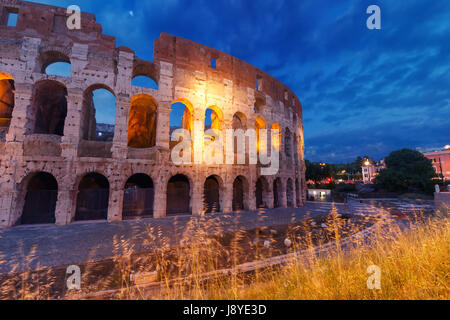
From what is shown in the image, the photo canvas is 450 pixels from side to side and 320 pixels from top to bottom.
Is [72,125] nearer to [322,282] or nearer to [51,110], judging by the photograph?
[51,110]

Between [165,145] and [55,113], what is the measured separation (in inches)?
432

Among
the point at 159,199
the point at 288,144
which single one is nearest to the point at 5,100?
the point at 159,199

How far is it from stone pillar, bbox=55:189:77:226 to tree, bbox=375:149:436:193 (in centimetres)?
4237

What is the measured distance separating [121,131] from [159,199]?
507cm

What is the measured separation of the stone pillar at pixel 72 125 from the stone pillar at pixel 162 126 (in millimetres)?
4493

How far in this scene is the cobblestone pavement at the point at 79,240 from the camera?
5.26 meters

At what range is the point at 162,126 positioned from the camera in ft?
40.0

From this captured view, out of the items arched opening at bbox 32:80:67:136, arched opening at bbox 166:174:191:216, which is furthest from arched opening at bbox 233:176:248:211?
arched opening at bbox 32:80:67:136

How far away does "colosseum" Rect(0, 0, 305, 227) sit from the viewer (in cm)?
A: 984

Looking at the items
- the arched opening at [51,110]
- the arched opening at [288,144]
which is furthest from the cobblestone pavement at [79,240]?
the arched opening at [288,144]

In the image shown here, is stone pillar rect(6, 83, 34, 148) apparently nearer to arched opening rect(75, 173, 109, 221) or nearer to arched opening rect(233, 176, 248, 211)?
arched opening rect(75, 173, 109, 221)

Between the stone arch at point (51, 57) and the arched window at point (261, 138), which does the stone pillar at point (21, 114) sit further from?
the arched window at point (261, 138)
